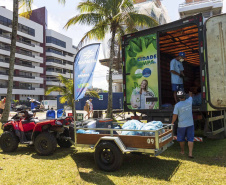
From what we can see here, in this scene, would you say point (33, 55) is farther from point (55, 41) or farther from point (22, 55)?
point (55, 41)

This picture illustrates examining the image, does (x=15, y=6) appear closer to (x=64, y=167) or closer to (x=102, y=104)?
(x=64, y=167)

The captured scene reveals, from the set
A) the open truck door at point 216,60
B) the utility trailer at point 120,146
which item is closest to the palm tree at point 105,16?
the open truck door at point 216,60

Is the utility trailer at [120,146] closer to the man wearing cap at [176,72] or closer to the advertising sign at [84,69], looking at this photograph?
the advertising sign at [84,69]

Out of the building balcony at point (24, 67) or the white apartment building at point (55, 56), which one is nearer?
the building balcony at point (24, 67)

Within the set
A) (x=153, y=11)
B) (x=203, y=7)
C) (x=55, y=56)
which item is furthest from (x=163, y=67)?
(x=55, y=56)

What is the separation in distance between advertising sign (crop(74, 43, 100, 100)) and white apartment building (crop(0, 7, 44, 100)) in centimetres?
4313

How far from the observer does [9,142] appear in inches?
244

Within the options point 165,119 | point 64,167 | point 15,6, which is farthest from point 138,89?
point 15,6

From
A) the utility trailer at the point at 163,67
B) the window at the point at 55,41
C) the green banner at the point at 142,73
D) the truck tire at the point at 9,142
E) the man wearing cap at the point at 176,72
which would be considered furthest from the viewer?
the window at the point at 55,41

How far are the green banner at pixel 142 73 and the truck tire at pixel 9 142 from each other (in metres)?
3.73

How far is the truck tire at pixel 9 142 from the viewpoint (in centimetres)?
614

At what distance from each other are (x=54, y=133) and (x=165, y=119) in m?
3.30

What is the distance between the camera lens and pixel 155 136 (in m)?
4.18

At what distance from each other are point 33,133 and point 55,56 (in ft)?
180
